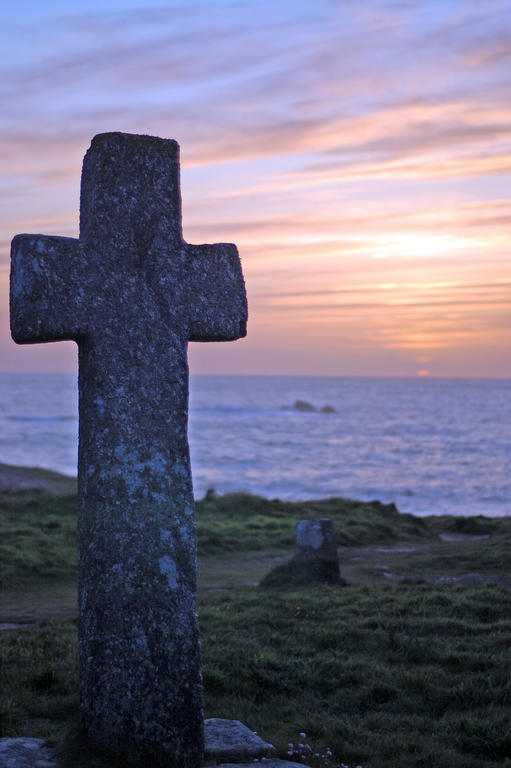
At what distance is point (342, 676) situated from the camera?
7.08m

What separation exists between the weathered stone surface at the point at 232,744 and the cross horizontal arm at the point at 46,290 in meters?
2.75

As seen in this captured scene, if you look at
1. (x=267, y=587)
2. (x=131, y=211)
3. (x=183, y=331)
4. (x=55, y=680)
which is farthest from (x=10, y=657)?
(x=267, y=587)

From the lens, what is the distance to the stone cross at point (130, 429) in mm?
4398

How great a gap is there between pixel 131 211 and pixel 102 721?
315 cm

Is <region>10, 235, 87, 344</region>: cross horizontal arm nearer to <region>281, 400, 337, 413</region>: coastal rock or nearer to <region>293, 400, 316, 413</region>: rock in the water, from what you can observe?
<region>281, 400, 337, 413</region>: coastal rock

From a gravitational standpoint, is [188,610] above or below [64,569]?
above

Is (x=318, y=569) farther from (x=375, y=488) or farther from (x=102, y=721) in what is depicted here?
(x=375, y=488)

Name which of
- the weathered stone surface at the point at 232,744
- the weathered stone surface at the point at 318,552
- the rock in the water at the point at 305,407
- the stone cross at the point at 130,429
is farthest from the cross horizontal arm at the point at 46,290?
the rock in the water at the point at 305,407

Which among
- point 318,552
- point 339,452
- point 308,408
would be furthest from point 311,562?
point 308,408

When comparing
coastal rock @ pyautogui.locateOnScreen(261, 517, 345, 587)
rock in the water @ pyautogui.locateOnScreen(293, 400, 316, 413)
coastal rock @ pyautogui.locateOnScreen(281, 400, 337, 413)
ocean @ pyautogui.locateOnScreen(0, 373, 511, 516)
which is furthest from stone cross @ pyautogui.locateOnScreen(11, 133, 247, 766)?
rock in the water @ pyautogui.locateOnScreen(293, 400, 316, 413)

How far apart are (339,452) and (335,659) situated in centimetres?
6089

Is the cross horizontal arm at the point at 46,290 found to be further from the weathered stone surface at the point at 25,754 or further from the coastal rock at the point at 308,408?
the coastal rock at the point at 308,408

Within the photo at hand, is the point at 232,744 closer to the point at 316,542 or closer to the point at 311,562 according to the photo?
the point at 311,562

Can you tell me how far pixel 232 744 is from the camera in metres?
4.80
